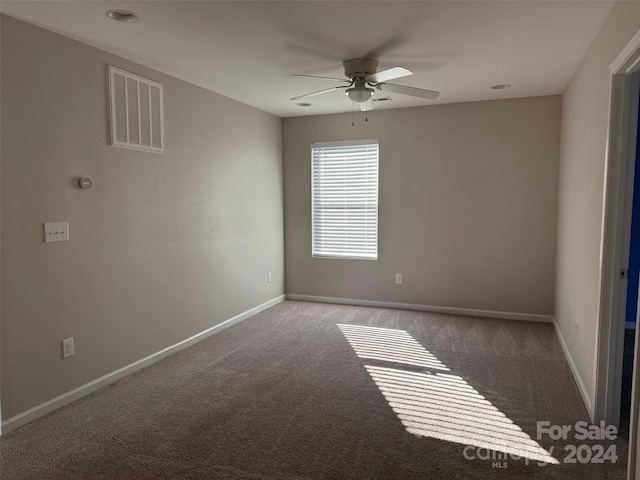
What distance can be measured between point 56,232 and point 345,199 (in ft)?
11.6

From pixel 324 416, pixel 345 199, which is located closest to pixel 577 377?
pixel 324 416

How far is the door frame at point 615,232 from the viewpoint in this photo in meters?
2.37

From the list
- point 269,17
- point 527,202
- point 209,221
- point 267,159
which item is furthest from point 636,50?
point 267,159

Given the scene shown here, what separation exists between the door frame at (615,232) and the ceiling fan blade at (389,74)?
4.09 ft

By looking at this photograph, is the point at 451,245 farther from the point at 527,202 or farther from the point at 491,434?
the point at 491,434

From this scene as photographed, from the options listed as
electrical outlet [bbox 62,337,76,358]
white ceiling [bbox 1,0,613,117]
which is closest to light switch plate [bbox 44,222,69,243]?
electrical outlet [bbox 62,337,76,358]

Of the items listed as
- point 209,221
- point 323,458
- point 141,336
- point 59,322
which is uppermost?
point 209,221

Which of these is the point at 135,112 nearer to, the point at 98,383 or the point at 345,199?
the point at 98,383

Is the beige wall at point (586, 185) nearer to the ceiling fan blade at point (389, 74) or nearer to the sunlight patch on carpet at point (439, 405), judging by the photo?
the sunlight patch on carpet at point (439, 405)

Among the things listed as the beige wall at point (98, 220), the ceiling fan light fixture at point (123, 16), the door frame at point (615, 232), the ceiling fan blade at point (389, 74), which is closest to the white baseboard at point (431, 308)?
the beige wall at point (98, 220)

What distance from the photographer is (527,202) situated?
4758mm

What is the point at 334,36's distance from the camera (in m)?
2.91

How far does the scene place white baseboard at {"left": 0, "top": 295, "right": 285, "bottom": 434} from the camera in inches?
104

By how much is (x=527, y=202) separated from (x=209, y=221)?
3.49 metres
